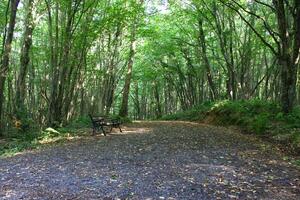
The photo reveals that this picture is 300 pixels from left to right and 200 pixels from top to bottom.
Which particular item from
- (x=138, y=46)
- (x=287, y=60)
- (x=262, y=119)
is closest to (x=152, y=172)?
(x=262, y=119)

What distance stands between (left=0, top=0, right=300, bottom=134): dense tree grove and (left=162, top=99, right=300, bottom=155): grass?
3.23 ft

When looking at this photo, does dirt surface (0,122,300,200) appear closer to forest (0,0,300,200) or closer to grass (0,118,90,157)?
forest (0,0,300,200)

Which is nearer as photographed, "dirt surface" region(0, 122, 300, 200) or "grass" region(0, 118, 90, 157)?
"dirt surface" region(0, 122, 300, 200)

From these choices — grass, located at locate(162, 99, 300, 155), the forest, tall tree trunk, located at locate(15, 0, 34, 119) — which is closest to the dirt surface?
the forest

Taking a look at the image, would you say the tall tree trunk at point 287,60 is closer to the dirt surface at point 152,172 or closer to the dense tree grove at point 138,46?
the dense tree grove at point 138,46

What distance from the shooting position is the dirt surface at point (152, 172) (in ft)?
20.8

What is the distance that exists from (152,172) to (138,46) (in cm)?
2842

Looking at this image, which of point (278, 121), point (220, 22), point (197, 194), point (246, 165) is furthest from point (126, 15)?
point (197, 194)

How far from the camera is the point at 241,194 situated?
623cm

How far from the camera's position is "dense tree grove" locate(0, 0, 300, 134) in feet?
50.9

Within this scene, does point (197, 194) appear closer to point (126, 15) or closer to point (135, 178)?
point (135, 178)

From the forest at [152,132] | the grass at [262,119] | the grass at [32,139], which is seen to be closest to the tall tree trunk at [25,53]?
the forest at [152,132]

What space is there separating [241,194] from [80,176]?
137 inches

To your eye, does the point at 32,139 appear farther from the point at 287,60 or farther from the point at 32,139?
the point at 287,60
